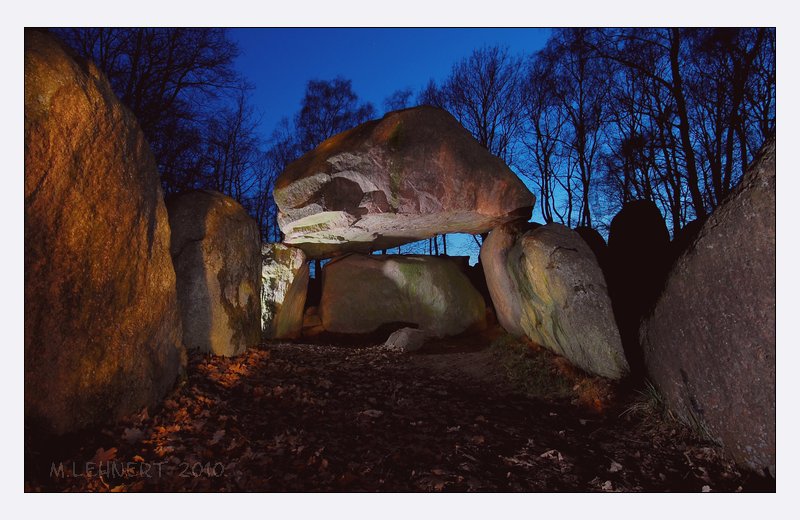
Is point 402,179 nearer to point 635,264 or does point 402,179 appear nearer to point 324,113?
point 635,264

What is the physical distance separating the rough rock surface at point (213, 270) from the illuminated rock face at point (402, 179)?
1504mm

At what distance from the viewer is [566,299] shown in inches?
245

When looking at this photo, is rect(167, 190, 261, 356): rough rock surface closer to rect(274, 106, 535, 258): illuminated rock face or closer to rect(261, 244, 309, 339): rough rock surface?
rect(274, 106, 535, 258): illuminated rock face

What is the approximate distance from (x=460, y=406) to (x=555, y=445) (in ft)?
4.24

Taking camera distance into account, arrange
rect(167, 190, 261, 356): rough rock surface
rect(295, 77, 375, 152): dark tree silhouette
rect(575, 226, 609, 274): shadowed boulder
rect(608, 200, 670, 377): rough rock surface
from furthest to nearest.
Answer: rect(295, 77, 375, 152): dark tree silhouette < rect(575, 226, 609, 274): shadowed boulder < rect(167, 190, 261, 356): rough rock surface < rect(608, 200, 670, 377): rough rock surface

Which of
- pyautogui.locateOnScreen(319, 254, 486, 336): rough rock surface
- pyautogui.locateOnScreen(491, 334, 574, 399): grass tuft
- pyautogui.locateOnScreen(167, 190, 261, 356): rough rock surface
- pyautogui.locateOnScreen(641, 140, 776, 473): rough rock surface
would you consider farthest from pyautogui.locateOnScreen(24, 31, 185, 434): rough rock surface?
pyautogui.locateOnScreen(319, 254, 486, 336): rough rock surface

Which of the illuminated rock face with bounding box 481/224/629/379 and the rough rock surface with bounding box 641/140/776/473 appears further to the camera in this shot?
the illuminated rock face with bounding box 481/224/629/379

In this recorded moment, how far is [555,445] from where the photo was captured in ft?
12.9

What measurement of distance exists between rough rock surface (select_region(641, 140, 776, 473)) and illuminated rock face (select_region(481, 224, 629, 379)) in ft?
4.34

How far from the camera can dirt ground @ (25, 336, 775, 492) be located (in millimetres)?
3020

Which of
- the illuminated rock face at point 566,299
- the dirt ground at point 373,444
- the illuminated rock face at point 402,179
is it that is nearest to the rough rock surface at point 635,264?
the illuminated rock face at point 566,299

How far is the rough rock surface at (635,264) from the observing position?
5.73 metres

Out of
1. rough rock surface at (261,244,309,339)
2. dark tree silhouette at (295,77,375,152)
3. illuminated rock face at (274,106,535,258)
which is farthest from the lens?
dark tree silhouette at (295,77,375,152)

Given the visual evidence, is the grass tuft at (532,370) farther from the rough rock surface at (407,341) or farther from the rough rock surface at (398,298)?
the rough rock surface at (398,298)
